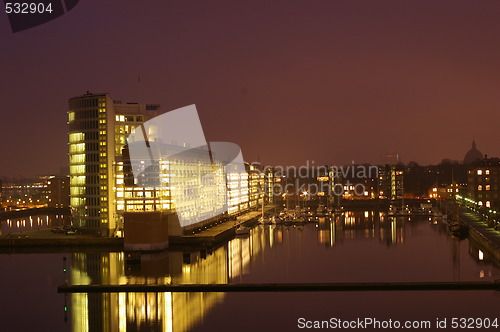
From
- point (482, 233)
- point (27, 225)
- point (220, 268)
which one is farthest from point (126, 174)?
point (27, 225)

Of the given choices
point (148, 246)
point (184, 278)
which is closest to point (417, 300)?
point (184, 278)

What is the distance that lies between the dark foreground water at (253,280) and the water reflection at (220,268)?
0.04 meters

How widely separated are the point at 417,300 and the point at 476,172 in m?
38.4

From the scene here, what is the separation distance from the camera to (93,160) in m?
34.4

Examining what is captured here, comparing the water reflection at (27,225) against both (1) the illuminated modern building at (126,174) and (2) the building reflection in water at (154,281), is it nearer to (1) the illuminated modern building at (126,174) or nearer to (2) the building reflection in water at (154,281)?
(1) the illuminated modern building at (126,174)

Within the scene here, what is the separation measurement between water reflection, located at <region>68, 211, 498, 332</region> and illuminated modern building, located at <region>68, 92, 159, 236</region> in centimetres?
525

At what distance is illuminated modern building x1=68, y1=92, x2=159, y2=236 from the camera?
3400 centimetres

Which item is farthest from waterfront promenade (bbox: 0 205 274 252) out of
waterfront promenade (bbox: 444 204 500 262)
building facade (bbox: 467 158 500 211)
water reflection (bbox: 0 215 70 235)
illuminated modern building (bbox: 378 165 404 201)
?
illuminated modern building (bbox: 378 165 404 201)

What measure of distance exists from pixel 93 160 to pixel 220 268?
13430 millimetres

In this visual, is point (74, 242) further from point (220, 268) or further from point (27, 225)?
point (27, 225)

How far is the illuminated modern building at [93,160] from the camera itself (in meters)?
34.0

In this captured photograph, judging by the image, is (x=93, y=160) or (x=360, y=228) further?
(x=360, y=228)

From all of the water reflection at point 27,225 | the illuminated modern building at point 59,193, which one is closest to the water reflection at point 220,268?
the water reflection at point 27,225

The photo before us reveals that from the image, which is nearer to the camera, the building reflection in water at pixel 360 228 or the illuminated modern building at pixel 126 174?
the illuminated modern building at pixel 126 174
